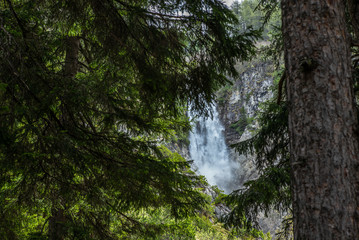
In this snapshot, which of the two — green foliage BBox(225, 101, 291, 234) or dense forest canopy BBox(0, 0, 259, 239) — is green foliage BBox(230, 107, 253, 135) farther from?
dense forest canopy BBox(0, 0, 259, 239)

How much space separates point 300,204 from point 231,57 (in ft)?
6.08

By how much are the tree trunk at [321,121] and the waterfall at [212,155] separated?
87.7 feet

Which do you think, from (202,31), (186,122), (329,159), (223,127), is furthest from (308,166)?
(223,127)

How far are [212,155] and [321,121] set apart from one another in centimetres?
2879

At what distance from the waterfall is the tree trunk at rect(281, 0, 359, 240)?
26.7 meters

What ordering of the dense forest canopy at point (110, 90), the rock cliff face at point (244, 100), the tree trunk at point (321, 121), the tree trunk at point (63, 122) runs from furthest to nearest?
the rock cliff face at point (244, 100), the tree trunk at point (63, 122), the dense forest canopy at point (110, 90), the tree trunk at point (321, 121)

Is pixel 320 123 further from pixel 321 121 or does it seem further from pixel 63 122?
pixel 63 122

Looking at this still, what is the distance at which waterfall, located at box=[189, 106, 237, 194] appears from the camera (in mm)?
29020

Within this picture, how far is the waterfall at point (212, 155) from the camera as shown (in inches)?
1143

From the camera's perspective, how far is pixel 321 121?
1.76m

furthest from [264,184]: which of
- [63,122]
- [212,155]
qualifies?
[212,155]

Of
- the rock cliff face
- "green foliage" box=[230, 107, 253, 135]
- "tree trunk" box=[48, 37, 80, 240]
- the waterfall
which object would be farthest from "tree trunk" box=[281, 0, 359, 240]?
"green foliage" box=[230, 107, 253, 135]

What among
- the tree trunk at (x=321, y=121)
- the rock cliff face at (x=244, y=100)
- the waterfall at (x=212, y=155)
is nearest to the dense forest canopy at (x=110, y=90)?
the tree trunk at (x=321, y=121)

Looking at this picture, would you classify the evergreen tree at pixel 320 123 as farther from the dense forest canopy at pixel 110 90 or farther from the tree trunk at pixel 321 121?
the dense forest canopy at pixel 110 90
